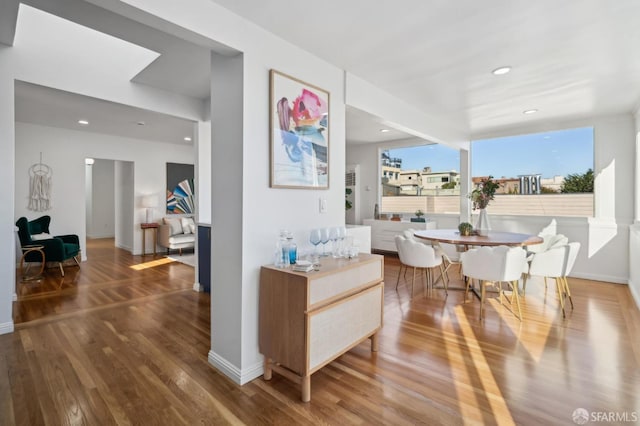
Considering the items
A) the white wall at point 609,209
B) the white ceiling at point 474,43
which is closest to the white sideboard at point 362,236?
the white ceiling at point 474,43

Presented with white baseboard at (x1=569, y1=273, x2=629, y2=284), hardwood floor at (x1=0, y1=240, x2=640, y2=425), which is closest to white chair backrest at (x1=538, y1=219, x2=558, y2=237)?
white baseboard at (x1=569, y1=273, x2=629, y2=284)

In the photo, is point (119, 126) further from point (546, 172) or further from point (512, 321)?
point (546, 172)

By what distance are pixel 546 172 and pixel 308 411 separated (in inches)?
234

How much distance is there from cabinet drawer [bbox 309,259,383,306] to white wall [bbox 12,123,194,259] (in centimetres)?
667

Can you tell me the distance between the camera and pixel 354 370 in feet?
7.73

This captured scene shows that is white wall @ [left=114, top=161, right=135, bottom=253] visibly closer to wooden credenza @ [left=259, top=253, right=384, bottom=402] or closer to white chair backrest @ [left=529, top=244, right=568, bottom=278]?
wooden credenza @ [left=259, top=253, right=384, bottom=402]

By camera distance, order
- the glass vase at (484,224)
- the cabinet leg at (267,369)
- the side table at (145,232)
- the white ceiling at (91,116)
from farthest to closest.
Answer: the side table at (145,232) → the glass vase at (484,224) → the white ceiling at (91,116) → the cabinet leg at (267,369)

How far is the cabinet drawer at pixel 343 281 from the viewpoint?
2084 mm

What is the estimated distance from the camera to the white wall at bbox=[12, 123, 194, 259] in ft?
19.4

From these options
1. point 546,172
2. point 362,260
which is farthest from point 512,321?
point 546,172

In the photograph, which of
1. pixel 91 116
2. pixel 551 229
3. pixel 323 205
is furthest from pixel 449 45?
pixel 91 116

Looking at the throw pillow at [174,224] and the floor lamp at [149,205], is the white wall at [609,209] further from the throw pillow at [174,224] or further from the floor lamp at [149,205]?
the floor lamp at [149,205]

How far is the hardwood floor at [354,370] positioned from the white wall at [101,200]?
7.24m

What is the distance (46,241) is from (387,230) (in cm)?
634
